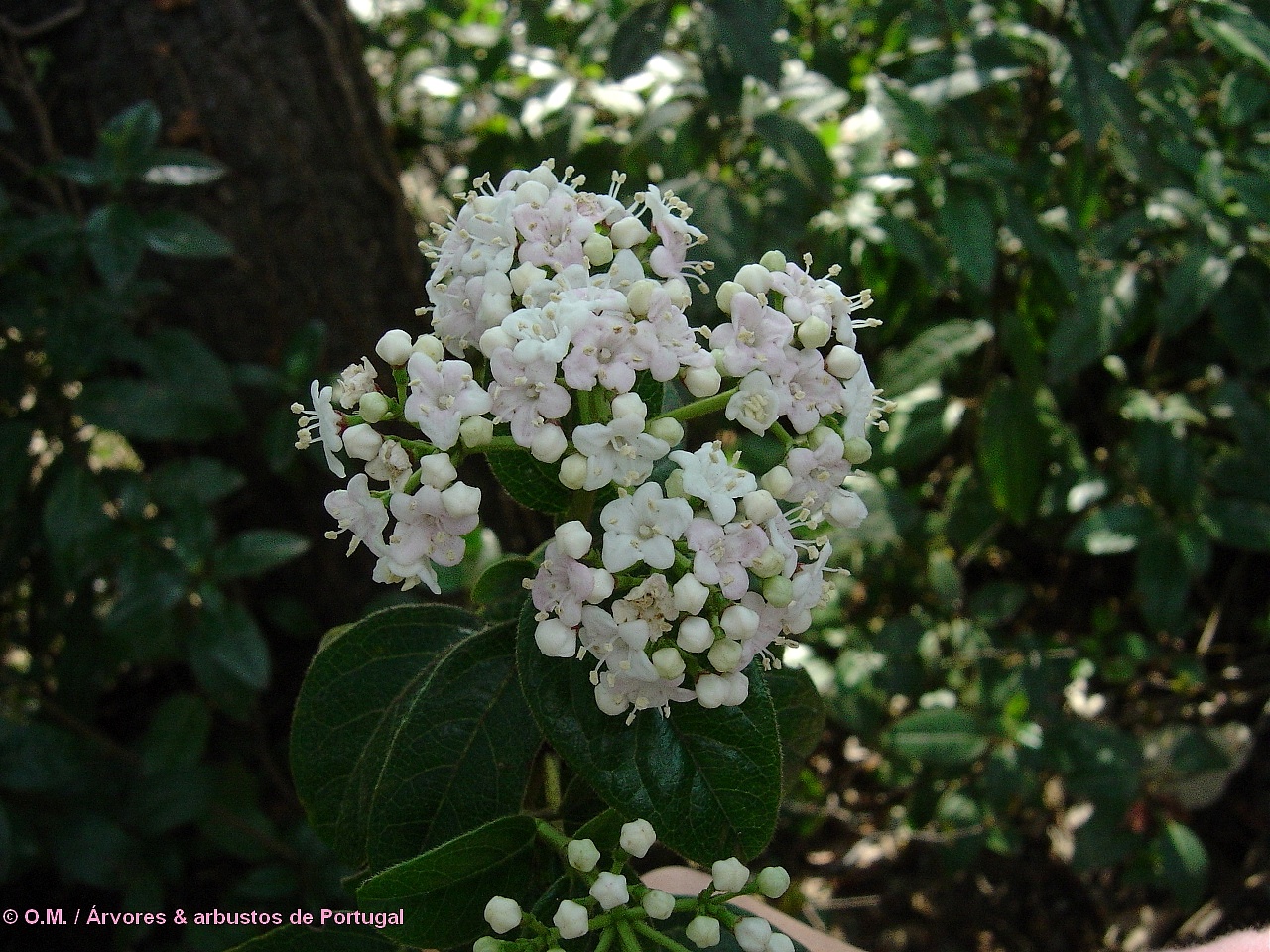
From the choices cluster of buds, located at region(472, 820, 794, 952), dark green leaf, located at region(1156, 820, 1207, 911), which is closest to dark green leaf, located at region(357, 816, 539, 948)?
cluster of buds, located at region(472, 820, 794, 952)

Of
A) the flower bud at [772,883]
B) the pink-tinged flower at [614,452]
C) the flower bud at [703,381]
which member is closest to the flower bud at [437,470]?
the pink-tinged flower at [614,452]

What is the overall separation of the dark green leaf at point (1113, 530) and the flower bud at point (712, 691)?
53.8 inches

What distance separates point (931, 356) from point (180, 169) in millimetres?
1379

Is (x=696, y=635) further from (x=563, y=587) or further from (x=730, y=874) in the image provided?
(x=730, y=874)

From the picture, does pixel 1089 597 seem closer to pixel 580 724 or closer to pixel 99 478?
pixel 580 724

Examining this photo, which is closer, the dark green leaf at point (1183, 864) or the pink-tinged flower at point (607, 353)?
the pink-tinged flower at point (607, 353)

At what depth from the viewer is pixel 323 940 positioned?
3.27 feet

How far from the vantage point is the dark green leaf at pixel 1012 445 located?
195 cm

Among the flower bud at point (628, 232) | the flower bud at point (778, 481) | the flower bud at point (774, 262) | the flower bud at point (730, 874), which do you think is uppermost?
the flower bud at point (628, 232)

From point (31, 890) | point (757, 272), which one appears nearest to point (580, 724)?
point (757, 272)

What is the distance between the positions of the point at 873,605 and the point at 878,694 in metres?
0.28

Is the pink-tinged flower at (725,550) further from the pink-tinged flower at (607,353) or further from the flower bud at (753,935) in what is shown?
the flower bud at (753,935)

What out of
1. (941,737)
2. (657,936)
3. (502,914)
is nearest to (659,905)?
(657,936)

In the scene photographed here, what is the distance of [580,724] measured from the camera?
85 centimetres
